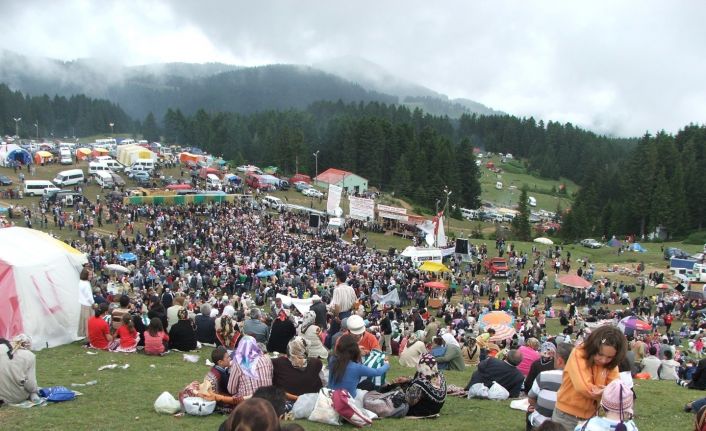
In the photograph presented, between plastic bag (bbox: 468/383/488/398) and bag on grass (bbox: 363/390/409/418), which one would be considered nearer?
bag on grass (bbox: 363/390/409/418)

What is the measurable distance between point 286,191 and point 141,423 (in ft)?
196

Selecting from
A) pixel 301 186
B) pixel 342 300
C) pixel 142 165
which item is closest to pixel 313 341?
pixel 342 300

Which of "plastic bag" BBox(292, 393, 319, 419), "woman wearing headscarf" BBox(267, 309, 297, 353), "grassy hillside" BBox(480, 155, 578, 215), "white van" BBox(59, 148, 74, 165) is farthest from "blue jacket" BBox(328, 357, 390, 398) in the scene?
"grassy hillside" BBox(480, 155, 578, 215)

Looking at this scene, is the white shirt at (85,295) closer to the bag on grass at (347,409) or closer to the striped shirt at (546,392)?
the bag on grass at (347,409)

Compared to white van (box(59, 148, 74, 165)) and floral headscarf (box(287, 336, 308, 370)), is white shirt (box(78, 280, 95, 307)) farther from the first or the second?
white van (box(59, 148, 74, 165))

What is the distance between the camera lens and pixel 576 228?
60.8m

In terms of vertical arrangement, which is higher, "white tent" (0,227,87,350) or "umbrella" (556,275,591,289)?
"white tent" (0,227,87,350)

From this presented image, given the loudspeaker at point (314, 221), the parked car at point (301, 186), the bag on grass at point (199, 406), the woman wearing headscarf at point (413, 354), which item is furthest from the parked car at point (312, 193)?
the bag on grass at point (199, 406)

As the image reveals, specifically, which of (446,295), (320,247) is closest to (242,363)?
(446,295)

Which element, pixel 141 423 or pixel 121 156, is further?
pixel 121 156

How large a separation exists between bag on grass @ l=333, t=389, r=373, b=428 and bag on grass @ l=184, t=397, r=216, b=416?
1617mm

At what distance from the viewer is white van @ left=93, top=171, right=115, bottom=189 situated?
53.5m

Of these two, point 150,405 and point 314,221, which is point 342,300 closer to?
point 150,405

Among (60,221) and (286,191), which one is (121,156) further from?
(60,221)
